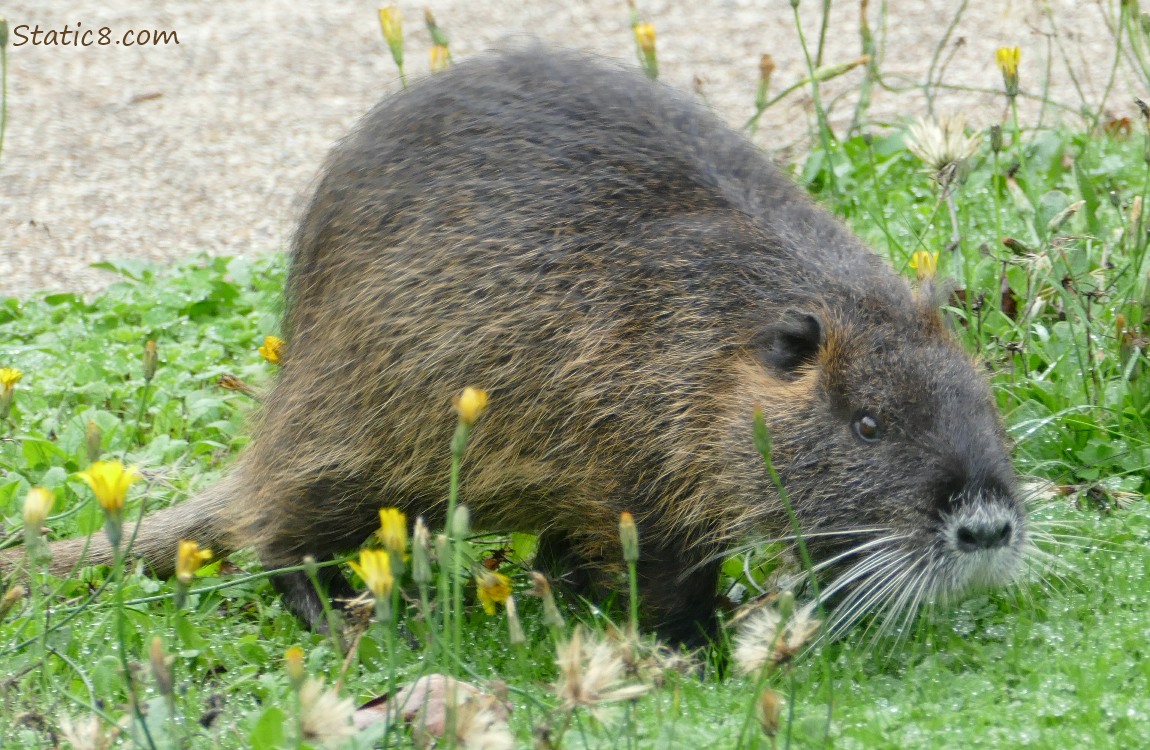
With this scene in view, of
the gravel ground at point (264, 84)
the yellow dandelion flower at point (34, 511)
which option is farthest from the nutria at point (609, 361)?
the gravel ground at point (264, 84)

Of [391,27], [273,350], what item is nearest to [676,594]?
[273,350]

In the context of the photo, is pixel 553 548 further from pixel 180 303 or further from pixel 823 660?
pixel 180 303

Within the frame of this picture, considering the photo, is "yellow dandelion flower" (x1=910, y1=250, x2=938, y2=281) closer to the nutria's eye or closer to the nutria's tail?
the nutria's eye

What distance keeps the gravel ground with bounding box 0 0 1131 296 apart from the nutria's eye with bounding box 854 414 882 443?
2.68 metres

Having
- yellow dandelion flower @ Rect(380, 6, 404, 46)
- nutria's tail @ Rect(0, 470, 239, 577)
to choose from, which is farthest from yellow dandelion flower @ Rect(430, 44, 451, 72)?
nutria's tail @ Rect(0, 470, 239, 577)

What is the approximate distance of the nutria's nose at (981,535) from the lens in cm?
288

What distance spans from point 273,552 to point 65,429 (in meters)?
0.97

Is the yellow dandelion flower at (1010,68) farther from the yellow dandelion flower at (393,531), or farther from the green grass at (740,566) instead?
the yellow dandelion flower at (393,531)

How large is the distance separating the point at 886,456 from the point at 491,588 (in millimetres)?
865

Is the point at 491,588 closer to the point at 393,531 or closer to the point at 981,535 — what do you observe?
the point at 981,535

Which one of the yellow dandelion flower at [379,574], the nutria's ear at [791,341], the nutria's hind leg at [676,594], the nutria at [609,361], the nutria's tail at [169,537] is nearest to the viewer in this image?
the yellow dandelion flower at [379,574]

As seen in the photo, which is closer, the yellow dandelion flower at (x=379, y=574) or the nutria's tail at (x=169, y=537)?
the yellow dandelion flower at (x=379, y=574)

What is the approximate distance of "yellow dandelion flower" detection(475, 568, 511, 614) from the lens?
314cm

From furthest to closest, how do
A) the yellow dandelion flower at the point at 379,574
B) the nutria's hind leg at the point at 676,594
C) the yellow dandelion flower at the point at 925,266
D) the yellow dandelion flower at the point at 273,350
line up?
1. the yellow dandelion flower at the point at 273,350
2. the yellow dandelion flower at the point at 925,266
3. the nutria's hind leg at the point at 676,594
4. the yellow dandelion flower at the point at 379,574
